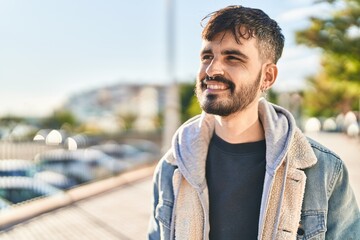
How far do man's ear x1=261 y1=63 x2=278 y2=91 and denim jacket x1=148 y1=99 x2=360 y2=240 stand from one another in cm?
12

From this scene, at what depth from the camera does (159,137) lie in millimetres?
38750

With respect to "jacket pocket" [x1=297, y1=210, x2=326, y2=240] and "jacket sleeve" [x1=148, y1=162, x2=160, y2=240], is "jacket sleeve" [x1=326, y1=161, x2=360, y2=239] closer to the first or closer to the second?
"jacket pocket" [x1=297, y1=210, x2=326, y2=240]

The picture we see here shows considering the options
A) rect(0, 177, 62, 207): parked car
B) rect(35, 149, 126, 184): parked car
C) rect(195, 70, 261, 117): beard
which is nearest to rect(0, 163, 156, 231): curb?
rect(0, 177, 62, 207): parked car

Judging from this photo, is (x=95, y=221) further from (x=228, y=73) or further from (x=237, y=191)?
(x=228, y=73)

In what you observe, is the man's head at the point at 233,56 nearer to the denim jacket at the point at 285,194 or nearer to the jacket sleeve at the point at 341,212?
the denim jacket at the point at 285,194

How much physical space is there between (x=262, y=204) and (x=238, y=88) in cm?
41

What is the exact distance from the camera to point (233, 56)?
1840mm

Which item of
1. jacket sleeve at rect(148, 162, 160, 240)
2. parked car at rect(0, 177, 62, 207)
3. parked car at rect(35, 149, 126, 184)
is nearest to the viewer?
jacket sleeve at rect(148, 162, 160, 240)

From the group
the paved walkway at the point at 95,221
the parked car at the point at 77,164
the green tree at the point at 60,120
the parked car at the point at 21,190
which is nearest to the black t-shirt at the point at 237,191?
the paved walkway at the point at 95,221

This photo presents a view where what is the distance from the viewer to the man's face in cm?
184

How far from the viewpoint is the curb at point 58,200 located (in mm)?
7771

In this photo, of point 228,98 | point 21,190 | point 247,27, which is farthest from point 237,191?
point 21,190

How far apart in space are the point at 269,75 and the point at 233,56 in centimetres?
18

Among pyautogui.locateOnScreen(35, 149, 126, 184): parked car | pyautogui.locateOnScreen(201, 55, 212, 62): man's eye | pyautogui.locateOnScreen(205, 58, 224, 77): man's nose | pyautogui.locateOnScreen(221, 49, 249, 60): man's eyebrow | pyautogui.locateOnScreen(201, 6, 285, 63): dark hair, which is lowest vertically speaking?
pyautogui.locateOnScreen(35, 149, 126, 184): parked car
